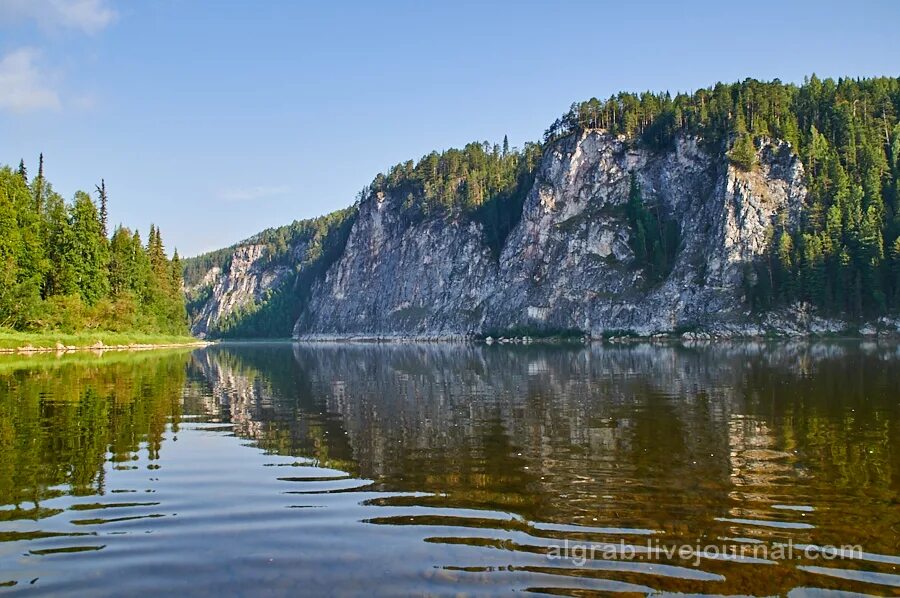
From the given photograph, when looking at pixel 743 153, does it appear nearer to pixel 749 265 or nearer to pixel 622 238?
pixel 749 265

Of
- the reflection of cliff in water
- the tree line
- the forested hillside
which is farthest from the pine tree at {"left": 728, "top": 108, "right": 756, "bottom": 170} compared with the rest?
the forested hillside

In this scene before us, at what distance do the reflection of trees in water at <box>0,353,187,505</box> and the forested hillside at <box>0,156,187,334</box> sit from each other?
3716 centimetres

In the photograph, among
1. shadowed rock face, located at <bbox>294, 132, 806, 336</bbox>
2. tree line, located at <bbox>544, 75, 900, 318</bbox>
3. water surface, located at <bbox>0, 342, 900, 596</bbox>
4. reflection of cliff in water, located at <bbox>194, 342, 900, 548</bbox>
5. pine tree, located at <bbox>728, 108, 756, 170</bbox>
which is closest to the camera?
water surface, located at <bbox>0, 342, 900, 596</bbox>

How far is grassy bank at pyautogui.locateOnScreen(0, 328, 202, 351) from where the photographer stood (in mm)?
75312

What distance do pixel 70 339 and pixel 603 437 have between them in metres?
86.1

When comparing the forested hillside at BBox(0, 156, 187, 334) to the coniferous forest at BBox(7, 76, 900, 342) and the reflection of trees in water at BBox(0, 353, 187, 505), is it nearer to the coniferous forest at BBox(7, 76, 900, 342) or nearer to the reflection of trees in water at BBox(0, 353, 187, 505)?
the coniferous forest at BBox(7, 76, 900, 342)

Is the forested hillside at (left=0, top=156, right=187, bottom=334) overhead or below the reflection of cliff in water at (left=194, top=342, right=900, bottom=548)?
overhead

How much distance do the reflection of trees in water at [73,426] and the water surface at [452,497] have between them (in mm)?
144

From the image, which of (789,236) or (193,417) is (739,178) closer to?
(789,236)

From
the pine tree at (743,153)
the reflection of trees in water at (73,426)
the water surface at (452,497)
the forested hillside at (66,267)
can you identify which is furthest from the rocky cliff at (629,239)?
the reflection of trees in water at (73,426)

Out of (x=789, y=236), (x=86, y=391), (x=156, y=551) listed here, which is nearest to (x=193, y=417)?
(x=86, y=391)

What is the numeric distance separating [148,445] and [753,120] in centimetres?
16865

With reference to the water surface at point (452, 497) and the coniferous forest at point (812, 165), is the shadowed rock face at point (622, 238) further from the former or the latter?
the water surface at point (452, 497)

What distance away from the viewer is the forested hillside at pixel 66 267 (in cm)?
7725
